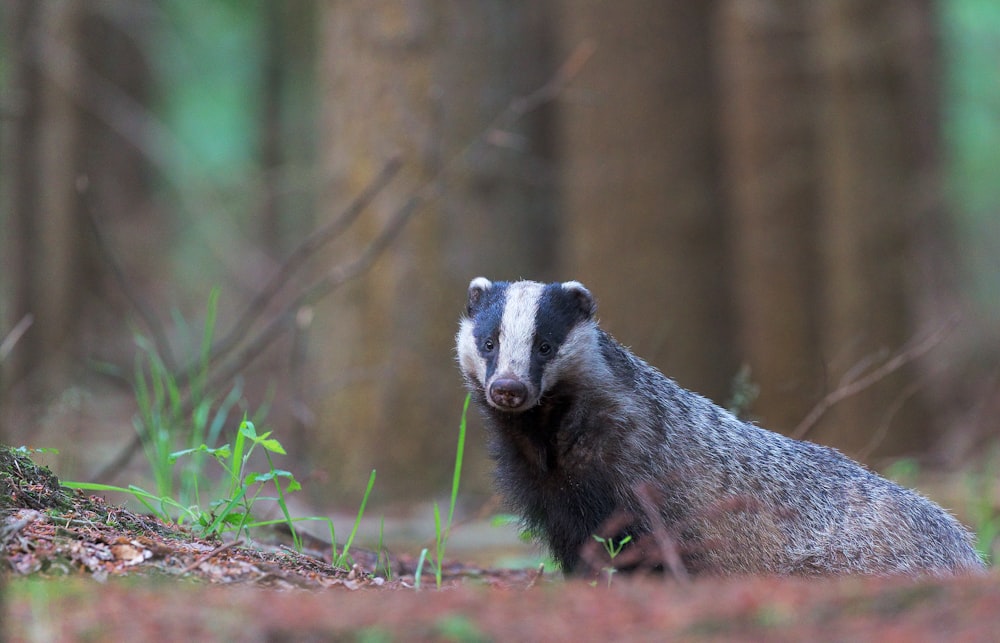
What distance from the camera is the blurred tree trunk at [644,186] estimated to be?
8.73 metres

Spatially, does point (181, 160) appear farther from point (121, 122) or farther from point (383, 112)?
point (383, 112)

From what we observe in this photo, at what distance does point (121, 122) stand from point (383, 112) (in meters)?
6.78

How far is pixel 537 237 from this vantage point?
344 inches

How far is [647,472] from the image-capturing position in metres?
4.26

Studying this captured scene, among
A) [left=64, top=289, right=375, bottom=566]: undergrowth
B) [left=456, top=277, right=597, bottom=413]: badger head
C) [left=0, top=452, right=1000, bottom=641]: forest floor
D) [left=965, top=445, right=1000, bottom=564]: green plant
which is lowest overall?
[left=965, top=445, right=1000, bottom=564]: green plant

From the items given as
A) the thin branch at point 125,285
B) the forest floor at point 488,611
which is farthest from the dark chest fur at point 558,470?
the thin branch at point 125,285

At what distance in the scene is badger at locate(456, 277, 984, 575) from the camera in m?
4.24

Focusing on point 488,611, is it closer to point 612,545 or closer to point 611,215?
point 612,545

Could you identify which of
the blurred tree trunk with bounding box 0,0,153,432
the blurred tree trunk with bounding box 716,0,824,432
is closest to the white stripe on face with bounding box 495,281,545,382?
A: the blurred tree trunk with bounding box 716,0,824,432

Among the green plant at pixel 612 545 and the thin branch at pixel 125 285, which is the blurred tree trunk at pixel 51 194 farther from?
the green plant at pixel 612 545

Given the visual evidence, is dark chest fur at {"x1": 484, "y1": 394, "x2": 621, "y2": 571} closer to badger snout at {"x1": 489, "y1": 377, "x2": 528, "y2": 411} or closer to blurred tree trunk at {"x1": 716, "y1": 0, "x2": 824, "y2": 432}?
badger snout at {"x1": 489, "y1": 377, "x2": 528, "y2": 411}

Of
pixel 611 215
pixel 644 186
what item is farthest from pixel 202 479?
pixel 644 186

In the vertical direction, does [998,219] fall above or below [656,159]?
below

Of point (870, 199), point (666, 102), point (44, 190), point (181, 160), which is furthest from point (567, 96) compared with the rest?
point (44, 190)
